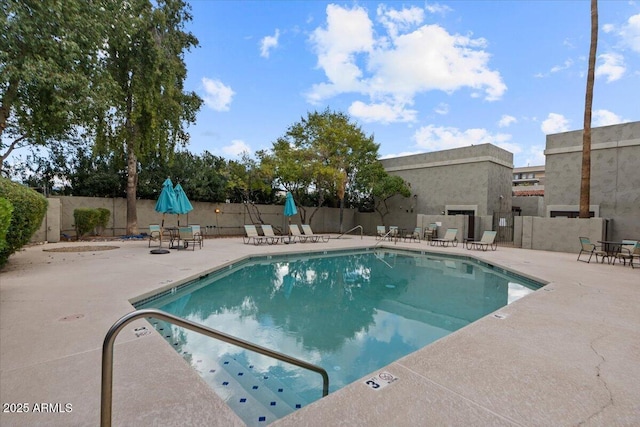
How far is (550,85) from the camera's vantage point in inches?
568

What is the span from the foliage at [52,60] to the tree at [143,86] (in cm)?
193

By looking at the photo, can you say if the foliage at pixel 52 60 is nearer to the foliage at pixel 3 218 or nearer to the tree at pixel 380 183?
the foliage at pixel 3 218

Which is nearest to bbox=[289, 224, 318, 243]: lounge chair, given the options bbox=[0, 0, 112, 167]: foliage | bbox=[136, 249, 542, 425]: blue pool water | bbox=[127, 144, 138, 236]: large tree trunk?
bbox=[136, 249, 542, 425]: blue pool water

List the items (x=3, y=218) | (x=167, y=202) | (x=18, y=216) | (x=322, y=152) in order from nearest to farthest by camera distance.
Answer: (x=3, y=218)
(x=18, y=216)
(x=167, y=202)
(x=322, y=152)

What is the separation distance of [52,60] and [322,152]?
1317 centimetres

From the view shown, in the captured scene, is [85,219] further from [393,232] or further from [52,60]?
[393,232]

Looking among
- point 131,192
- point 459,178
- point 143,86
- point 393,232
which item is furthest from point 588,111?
point 131,192

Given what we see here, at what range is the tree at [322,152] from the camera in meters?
18.2

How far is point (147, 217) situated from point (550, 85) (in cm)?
2052

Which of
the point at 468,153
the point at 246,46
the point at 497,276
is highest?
the point at 246,46

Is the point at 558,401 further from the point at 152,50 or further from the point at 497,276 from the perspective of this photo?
the point at 152,50

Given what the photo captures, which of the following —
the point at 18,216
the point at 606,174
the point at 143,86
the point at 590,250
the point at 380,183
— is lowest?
the point at 590,250

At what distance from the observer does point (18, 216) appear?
→ 641cm

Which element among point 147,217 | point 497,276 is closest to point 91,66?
point 147,217
